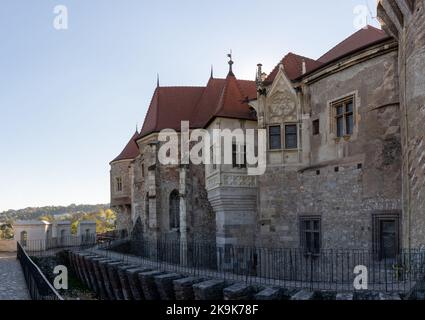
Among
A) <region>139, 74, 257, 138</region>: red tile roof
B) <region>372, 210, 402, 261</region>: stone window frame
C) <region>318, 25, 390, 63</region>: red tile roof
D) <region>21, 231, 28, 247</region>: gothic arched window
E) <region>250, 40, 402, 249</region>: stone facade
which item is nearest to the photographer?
<region>372, 210, 402, 261</region>: stone window frame

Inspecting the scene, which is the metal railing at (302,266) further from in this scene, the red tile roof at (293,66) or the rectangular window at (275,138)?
the red tile roof at (293,66)

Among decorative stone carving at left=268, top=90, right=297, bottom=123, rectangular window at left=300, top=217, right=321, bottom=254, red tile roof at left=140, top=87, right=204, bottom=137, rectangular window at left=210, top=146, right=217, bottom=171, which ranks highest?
red tile roof at left=140, top=87, right=204, bottom=137

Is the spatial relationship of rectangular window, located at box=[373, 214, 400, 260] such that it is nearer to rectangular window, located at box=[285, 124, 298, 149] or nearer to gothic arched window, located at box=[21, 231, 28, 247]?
rectangular window, located at box=[285, 124, 298, 149]

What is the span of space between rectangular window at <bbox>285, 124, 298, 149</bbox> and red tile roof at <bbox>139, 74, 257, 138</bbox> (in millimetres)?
4722

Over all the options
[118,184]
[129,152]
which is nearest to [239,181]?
A: [129,152]

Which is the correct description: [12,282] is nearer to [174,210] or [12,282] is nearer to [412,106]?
[174,210]

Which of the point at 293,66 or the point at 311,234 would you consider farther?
the point at 293,66

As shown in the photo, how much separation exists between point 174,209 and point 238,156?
7975mm

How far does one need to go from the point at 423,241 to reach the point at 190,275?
7.04m

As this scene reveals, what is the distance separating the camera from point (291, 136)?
1791 centimetres

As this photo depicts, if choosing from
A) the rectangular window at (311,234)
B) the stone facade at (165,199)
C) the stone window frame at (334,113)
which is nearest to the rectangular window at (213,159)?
the stone facade at (165,199)

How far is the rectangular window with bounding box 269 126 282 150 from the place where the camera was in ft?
59.3

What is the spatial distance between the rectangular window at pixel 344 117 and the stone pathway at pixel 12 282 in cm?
1212

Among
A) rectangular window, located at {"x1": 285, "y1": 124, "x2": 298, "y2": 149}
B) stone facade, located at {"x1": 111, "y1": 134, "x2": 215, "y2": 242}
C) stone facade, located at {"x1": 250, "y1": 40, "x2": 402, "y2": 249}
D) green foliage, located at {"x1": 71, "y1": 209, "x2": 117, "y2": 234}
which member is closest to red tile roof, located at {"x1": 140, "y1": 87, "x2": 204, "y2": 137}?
stone facade, located at {"x1": 111, "y1": 134, "x2": 215, "y2": 242}
